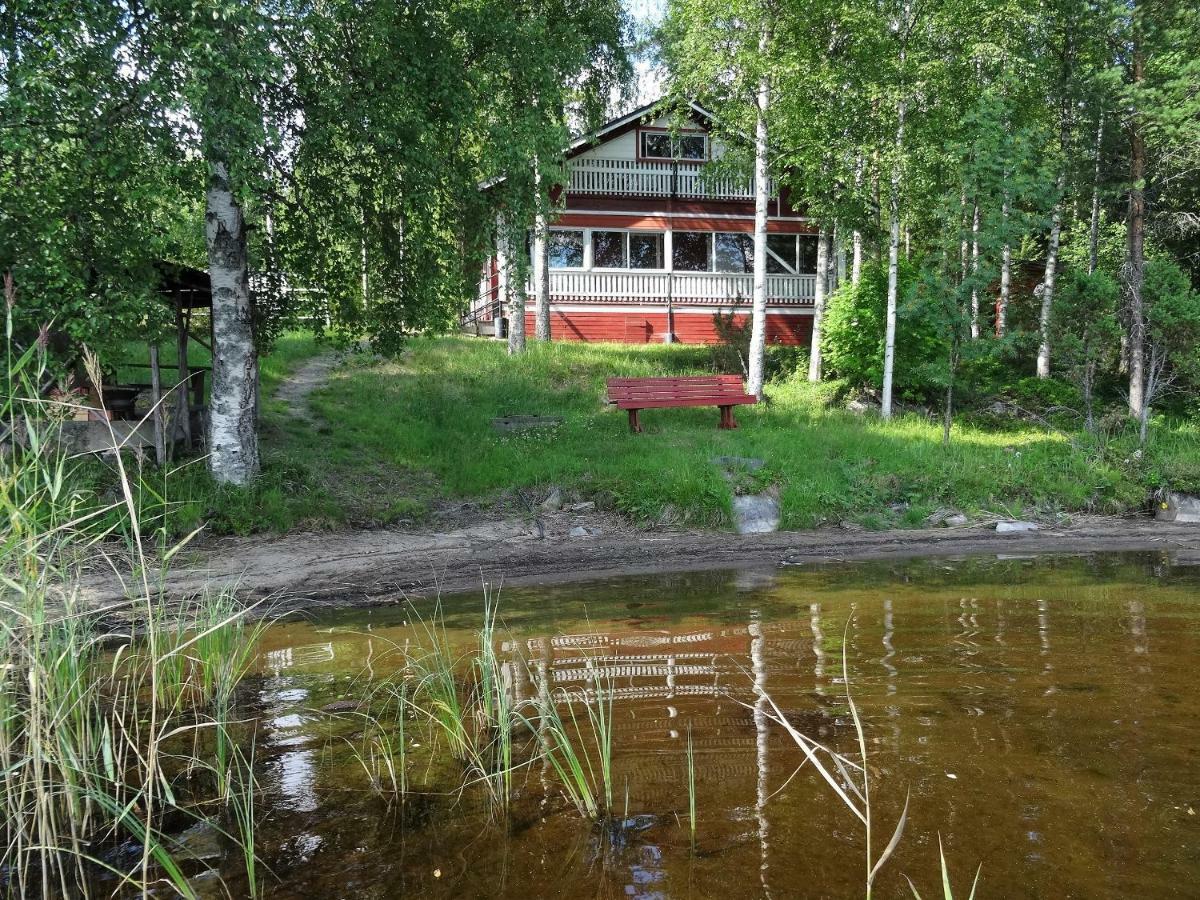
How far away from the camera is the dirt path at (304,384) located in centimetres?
1528

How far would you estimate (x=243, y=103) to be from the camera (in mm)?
8703

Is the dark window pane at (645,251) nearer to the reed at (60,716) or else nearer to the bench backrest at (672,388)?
the bench backrest at (672,388)

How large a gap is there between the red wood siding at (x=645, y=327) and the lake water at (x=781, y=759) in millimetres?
17504

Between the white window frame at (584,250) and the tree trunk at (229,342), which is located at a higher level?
the white window frame at (584,250)

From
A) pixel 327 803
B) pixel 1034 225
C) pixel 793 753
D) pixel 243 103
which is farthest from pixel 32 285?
pixel 1034 225

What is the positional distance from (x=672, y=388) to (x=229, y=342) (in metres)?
7.39

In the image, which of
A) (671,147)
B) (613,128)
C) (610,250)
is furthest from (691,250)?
(613,128)

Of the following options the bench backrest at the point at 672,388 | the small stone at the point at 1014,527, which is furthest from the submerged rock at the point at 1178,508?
the bench backrest at the point at 672,388

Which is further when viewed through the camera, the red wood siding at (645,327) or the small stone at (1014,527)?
the red wood siding at (645,327)

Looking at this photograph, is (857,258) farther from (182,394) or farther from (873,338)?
(182,394)

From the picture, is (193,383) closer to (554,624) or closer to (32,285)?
(32,285)

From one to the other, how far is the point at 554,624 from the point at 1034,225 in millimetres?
10600

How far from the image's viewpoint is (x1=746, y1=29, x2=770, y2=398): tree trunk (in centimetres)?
1669

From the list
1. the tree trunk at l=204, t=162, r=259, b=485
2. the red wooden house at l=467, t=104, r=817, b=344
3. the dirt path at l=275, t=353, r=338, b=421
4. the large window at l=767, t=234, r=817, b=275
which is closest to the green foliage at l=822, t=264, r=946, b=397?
the red wooden house at l=467, t=104, r=817, b=344
